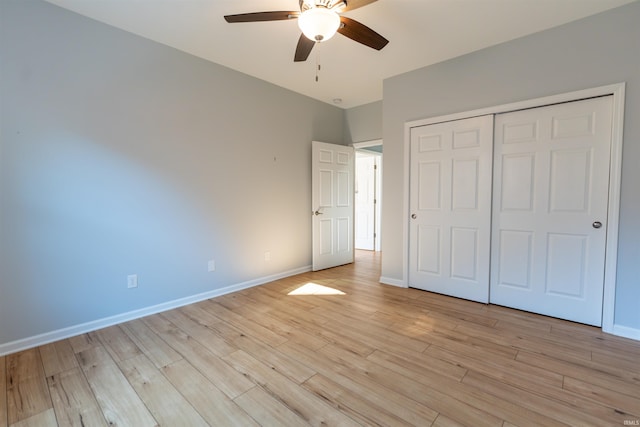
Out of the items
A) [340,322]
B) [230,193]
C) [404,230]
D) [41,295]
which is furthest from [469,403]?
[41,295]

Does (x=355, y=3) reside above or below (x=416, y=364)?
above

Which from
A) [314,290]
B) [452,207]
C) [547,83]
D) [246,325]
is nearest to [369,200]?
[452,207]

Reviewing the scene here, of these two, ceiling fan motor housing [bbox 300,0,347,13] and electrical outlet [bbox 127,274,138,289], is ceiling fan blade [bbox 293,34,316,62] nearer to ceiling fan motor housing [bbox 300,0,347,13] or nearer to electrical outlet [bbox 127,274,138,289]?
ceiling fan motor housing [bbox 300,0,347,13]

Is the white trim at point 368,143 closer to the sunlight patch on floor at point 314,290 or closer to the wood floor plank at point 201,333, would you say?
the sunlight patch on floor at point 314,290

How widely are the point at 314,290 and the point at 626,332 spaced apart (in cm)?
292

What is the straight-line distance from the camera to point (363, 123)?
479 cm

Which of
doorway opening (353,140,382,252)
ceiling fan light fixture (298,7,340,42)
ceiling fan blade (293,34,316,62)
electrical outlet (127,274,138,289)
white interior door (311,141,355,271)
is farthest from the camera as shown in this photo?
doorway opening (353,140,382,252)

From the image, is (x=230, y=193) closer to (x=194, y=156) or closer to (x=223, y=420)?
(x=194, y=156)

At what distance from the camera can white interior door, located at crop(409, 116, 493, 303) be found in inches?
122

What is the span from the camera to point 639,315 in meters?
2.34

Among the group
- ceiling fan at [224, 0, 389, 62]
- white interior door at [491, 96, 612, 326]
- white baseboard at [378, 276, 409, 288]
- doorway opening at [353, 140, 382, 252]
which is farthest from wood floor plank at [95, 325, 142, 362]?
doorway opening at [353, 140, 382, 252]

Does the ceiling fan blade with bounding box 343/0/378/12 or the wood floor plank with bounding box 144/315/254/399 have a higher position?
the ceiling fan blade with bounding box 343/0/378/12

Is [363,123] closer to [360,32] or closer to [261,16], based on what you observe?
[360,32]

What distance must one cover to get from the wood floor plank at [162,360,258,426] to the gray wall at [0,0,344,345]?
123 centimetres
